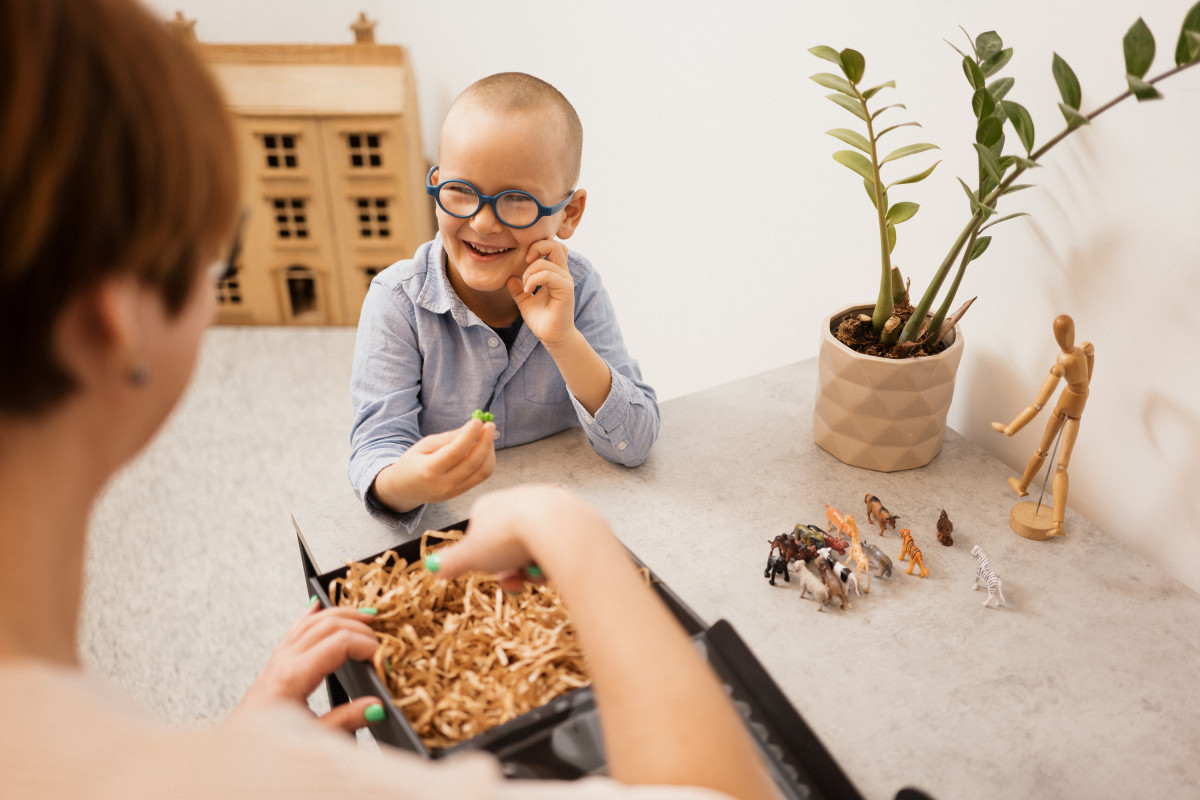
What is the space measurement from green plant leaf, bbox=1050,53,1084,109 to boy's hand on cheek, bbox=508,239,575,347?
0.55m

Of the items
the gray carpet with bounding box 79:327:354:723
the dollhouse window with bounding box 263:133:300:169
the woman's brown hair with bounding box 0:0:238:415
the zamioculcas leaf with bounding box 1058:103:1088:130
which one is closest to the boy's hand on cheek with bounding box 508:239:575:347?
the zamioculcas leaf with bounding box 1058:103:1088:130

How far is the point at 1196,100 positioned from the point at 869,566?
1.79ft

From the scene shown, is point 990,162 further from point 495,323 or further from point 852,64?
point 495,323

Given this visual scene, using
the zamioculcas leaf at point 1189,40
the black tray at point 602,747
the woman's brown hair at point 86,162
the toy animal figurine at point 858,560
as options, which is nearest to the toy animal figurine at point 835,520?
the toy animal figurine at point 858,560

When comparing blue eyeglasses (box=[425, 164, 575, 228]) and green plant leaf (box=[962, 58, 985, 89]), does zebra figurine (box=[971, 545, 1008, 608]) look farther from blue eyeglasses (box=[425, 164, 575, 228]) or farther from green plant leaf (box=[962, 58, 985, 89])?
blue eyeglasses (box=[425, 164, 575, 228])

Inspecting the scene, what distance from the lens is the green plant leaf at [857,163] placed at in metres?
1.00

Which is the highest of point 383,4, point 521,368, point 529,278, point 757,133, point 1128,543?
point 383,4

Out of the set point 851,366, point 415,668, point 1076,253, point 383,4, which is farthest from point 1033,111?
point 383,4

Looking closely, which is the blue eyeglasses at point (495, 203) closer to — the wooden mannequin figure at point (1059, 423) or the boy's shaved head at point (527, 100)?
the boy's shaved head at point (527, 100)

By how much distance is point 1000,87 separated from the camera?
927mm

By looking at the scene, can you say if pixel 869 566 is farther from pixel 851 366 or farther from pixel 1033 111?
pixel 1033 111

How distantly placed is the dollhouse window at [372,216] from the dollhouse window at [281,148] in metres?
0.21

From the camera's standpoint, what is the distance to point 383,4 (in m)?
2.91

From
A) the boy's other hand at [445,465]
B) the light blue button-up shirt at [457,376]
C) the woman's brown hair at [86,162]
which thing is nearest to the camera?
the woman's brown hair at [86,162]
